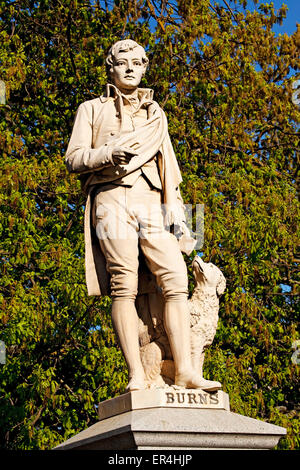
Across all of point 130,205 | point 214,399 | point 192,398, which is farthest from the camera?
point 130,205

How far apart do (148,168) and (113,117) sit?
1.77 ft

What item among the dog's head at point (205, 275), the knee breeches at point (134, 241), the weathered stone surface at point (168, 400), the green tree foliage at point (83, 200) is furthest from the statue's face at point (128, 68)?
the green tree foliage at point (83, 200)

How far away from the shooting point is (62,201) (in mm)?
13445

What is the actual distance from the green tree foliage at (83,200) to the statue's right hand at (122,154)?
206 inches

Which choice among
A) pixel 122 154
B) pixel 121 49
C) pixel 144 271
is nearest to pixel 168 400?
pixel 144 271

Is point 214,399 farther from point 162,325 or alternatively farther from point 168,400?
point 162,325

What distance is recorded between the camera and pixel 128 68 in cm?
727

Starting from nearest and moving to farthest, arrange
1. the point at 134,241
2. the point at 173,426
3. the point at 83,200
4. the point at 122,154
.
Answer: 1. the point at 173,426
2. the point at 122,154
3. the point at 134,241
4. the point at 83,200

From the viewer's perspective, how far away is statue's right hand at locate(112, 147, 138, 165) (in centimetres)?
662

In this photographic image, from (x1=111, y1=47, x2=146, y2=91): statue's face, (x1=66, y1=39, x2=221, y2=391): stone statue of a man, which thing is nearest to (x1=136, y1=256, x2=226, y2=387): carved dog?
(x1=66, y1=39, x2=221, y2=391): stone statue of a man

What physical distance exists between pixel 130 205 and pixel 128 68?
3.93 feet

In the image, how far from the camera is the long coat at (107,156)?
22.6 feet

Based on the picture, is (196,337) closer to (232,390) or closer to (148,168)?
(148,168)

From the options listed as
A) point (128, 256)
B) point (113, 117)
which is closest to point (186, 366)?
point (128, 256)
